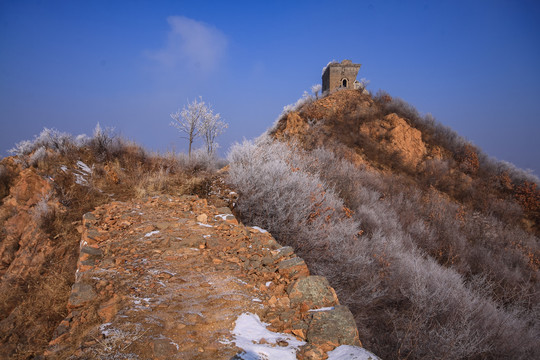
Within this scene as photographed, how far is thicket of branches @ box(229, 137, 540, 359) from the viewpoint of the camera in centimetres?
375

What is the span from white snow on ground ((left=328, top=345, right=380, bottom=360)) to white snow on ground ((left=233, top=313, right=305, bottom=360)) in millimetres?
236

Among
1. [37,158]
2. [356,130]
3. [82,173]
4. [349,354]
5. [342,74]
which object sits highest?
[342,74]

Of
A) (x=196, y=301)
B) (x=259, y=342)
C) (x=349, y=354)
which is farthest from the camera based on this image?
(x=196, y=301)

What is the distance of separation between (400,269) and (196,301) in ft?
13.1

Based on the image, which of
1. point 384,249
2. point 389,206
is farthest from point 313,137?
point 384,249

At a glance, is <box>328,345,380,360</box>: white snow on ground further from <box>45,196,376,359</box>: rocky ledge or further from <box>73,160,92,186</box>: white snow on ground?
<box>73,160,92,186</box>: white snow on ground

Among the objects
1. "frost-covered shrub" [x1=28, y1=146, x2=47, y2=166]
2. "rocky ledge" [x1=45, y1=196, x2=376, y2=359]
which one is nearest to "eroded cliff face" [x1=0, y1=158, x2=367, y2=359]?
"rocky ledge" [x1=45, y1=196, x2=376, y2=359]

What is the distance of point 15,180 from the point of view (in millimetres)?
5668

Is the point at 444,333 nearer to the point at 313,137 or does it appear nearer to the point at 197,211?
the point at 197,211

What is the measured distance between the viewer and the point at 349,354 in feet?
5.92

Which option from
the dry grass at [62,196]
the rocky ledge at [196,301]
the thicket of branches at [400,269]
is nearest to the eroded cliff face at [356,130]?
the thicket of branches at [400,269]

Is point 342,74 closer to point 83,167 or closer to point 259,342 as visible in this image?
point 83,167

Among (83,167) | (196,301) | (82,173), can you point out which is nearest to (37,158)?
(83,167)

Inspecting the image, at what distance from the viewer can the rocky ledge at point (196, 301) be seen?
6.07ft
